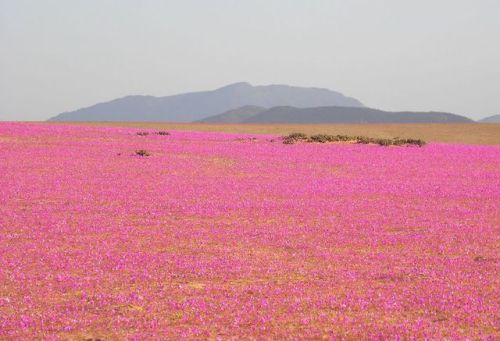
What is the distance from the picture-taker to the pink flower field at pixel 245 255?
29.2 ft

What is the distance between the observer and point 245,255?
1338 cm

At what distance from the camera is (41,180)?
25.9 metres

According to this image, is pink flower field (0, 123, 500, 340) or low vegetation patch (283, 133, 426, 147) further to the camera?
low vegetation patch (283, 133, 426, 147)

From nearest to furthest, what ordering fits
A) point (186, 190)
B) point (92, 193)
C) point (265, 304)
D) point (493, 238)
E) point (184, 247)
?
point (265, 304)
point (184, 247)
point (493, 238)
point (92, 193)
point (186, 190)

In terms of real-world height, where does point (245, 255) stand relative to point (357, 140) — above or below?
below

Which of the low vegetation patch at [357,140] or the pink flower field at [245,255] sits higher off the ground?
the low vegetation patch at [357,140]

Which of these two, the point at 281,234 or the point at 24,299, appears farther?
the point at 281,234

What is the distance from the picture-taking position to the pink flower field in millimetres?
8891

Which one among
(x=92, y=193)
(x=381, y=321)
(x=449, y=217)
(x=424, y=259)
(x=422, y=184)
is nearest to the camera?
Result: (x=381, y=321)

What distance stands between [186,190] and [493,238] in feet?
44.6

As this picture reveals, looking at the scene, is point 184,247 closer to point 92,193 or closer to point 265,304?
point 265,304

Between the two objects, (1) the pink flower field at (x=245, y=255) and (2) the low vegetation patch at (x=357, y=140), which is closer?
(1) the pink flower field at (x=245, y=255)

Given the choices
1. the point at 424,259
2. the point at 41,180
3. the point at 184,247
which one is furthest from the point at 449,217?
the point at 41,180

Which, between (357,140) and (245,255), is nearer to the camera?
(245,255)
